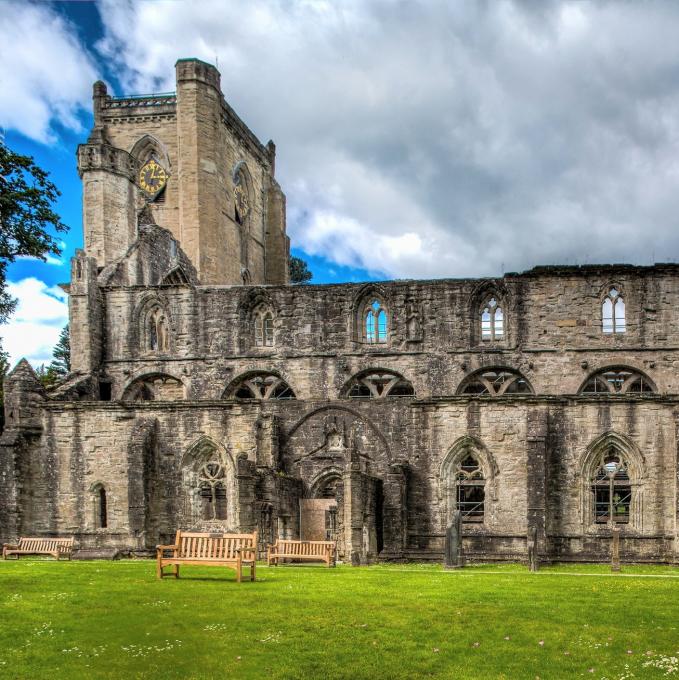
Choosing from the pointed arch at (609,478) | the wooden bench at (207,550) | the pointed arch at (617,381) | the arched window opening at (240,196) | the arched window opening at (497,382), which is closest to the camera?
the wooden bench at (207,550)

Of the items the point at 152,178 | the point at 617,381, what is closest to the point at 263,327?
the point at 617,381

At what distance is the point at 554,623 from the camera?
15273mm

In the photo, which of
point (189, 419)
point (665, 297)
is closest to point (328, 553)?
point (189, 419)

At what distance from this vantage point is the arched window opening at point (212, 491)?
34625 mm

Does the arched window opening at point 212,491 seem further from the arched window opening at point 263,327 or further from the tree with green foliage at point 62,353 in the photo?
the tree with green foliage at point 62,353

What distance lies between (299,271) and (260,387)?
4598 cm

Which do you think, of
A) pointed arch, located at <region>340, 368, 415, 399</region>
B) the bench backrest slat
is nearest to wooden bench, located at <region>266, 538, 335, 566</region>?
the bench backrest slat

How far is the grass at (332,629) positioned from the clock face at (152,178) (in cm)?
4381

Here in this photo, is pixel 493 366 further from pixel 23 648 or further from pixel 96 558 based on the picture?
pixel 23 648

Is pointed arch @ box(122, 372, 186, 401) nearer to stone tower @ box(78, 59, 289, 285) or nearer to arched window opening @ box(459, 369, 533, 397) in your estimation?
stone tower @ box(78, 59, 289, 285)

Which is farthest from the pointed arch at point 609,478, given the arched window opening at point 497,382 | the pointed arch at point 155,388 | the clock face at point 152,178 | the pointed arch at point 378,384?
the clock face at point 152,178

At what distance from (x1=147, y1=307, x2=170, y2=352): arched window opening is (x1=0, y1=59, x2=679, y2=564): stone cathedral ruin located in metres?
0.12

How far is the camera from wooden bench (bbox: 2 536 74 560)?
29292mm

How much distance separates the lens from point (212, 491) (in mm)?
34531
